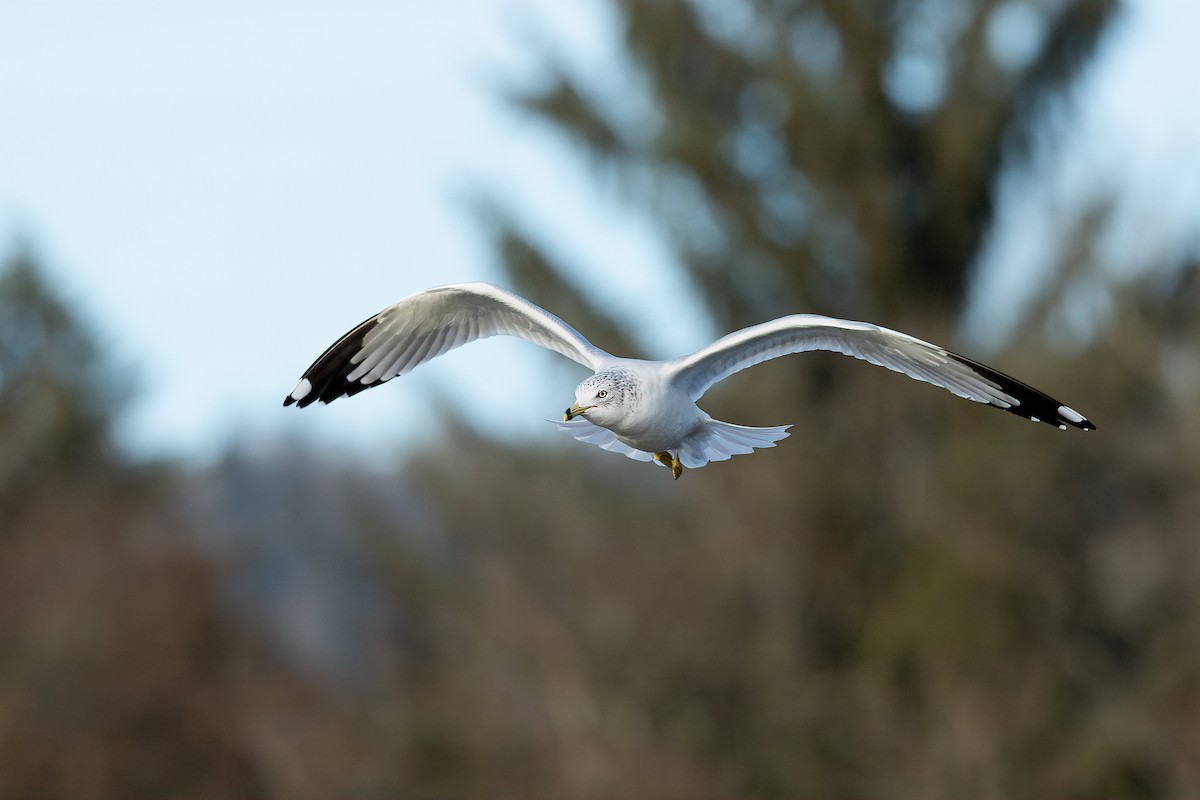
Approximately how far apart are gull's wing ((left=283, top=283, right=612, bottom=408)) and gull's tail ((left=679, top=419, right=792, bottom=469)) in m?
0.60

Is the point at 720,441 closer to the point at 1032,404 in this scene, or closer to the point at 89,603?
the point at 1032,404

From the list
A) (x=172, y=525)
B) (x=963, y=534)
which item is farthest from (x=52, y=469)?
(x=963, y=534)

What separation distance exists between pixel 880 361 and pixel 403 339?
58.8 inches

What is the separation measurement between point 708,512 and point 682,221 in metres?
3.04

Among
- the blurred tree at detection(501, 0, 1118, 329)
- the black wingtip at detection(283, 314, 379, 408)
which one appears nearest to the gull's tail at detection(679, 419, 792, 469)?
the black wingtip at detection(283, 314, 379, 408)

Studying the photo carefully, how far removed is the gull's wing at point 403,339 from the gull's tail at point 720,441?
1.97ft

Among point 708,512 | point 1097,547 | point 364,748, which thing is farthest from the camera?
point 364,748

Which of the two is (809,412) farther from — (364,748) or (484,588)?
(364,748)

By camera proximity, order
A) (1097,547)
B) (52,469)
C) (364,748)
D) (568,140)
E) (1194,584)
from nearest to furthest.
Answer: (1194,584), (1097,547), (568,140), (364,748), (52,469)

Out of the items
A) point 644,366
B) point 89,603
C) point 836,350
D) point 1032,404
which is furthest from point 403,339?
point 89,603

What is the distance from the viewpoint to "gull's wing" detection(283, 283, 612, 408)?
5078mm

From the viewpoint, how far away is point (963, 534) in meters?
15.2

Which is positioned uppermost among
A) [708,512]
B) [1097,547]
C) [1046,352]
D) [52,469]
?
[1046,352]

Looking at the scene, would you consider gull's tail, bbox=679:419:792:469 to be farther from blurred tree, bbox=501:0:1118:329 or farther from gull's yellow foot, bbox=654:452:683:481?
blurred tree, bbox=501:0:1118:329
